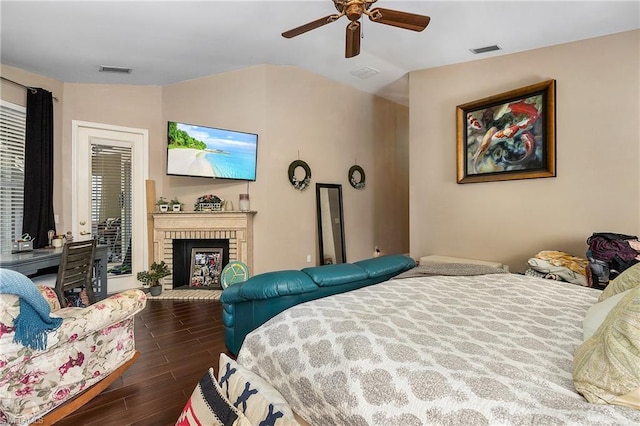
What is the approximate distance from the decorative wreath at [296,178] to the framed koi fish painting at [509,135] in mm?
2129

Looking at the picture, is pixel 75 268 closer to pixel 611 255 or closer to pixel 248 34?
pixel 248 34

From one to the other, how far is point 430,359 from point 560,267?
2.78m

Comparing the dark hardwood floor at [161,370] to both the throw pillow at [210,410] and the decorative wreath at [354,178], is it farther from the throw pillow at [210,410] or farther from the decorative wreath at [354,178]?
the decorative wreath at [354,178]

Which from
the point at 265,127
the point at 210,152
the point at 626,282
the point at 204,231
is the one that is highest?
the point at 265,127

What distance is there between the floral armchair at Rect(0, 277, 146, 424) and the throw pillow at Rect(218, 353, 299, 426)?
1.14 m

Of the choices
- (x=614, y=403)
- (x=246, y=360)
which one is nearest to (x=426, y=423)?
(x=614, y=403)

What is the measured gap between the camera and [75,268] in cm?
303

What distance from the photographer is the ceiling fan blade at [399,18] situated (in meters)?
2.19

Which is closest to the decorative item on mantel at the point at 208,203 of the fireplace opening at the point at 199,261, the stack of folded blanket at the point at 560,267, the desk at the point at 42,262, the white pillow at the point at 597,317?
the fireplace opening at the point at 199,261

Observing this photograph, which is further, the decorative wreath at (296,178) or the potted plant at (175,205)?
the decorative wreath at (296,178)

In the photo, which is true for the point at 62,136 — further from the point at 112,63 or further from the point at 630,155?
the point at 630,155

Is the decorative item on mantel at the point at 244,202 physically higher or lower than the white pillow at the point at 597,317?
higher

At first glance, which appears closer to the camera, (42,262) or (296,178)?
(42,262)

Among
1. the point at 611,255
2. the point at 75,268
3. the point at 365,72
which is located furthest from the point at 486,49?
the point at 75,268
